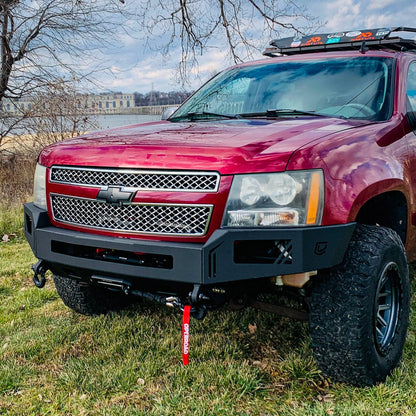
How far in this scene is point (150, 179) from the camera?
2.54 m

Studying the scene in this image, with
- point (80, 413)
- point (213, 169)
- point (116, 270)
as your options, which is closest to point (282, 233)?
point (213, 169)

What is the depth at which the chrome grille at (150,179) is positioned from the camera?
96.2 inches

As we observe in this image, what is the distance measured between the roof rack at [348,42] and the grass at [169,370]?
218 cm

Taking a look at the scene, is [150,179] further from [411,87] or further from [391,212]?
[411,87]

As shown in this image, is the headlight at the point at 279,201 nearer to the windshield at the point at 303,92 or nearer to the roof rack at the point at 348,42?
the windshield at the point at 303,92

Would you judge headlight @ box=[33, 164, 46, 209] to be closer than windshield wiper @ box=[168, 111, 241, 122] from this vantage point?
Yes

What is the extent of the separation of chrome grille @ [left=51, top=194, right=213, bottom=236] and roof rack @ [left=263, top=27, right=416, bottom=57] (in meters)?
2.16

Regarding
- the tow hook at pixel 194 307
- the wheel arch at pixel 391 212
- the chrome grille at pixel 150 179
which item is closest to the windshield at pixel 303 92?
the wheel arch at pixel 391 212

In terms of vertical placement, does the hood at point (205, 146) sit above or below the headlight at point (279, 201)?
above

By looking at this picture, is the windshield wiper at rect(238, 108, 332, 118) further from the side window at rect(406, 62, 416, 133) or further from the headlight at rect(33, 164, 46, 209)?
the headlight at rect(33, 164, 46, 209)

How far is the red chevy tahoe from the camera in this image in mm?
2408

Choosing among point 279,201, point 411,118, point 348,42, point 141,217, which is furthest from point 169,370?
point 348,42

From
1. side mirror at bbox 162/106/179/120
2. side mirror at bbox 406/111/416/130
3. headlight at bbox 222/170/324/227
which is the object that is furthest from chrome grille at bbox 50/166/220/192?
side mirror at bbox 406/111/416/130

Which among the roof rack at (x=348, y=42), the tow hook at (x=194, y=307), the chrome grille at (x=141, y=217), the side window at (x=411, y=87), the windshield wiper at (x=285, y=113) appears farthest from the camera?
the roof rack at (x=348, y=42)
